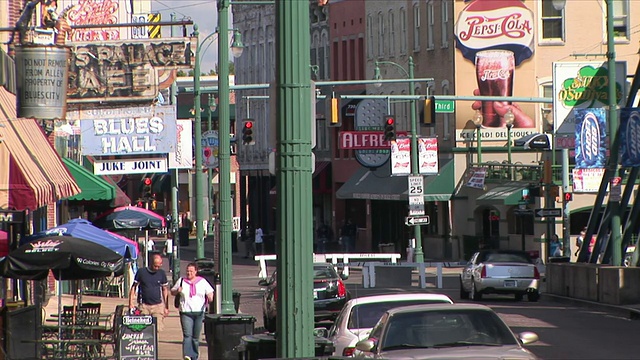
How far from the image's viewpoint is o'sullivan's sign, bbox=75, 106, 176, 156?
28.5 metres

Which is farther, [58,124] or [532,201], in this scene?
[532,201]

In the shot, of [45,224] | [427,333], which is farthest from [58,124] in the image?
[427,333]

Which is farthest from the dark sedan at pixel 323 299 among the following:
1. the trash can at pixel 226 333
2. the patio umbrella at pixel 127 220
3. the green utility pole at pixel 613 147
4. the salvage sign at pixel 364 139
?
the salvage sign at pixel 364 139

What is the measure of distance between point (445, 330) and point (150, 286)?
32.4ft

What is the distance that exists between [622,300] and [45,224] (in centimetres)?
1531

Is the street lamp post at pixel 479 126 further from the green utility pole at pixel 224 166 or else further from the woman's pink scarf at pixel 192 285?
the woman's pink scarf at pixel 192 285

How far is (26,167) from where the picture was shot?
1838 cm

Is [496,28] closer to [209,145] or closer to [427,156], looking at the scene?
[427,156]

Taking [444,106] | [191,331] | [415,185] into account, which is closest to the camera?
[191,331]

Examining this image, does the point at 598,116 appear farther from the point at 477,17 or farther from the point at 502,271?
the point at 477,17

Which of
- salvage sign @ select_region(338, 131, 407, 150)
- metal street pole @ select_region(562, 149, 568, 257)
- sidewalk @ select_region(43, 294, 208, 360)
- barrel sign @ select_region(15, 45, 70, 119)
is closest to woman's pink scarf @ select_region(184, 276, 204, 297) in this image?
sidewalk @ select_region(43, 294, 208, 360)

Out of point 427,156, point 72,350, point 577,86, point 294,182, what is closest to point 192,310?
point 72,350

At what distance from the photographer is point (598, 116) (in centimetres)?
3400

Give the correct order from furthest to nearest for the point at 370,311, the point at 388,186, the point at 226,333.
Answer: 1. the point at 388,186
2. the point at 226,333
3. the point at 370,311
